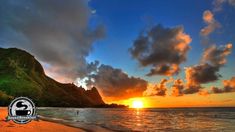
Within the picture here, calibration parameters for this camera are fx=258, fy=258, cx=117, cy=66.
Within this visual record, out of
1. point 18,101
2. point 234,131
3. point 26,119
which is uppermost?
point 18,101

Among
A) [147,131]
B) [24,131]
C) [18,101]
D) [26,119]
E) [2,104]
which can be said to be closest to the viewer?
[18,101]

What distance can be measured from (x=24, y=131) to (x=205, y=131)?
3821 cm

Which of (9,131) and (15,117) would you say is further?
(9,131)

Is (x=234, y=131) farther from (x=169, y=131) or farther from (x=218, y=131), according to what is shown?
(x=169, y=131)

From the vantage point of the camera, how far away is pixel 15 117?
9.35m

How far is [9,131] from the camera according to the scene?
20500 mm

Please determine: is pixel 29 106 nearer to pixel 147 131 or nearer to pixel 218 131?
pixel 147 131

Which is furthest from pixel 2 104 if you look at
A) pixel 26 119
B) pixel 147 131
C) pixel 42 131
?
pixel 26 119

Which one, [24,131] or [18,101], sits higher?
[18,101]

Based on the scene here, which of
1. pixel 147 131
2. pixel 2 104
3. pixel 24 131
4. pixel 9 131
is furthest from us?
pixel 2 104

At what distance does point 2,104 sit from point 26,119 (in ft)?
649

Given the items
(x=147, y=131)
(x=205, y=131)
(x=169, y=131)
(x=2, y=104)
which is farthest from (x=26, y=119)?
(x=2, y=104)

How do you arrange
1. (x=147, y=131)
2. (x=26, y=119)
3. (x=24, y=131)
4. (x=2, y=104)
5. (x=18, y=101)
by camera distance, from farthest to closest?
(x=2, y=104), (x=147, y=131), (x=24, y=131), (x=26, y=119), (x=18, y=101)

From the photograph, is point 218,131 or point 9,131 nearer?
point 9,131
